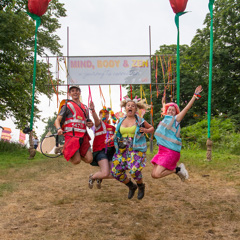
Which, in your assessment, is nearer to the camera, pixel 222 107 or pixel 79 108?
pixel 79 108

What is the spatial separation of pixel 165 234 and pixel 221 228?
892 mm

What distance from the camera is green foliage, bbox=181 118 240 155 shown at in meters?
13.7

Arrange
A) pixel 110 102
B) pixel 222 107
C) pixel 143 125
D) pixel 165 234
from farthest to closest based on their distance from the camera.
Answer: pixel 222 107 < pixel 110 102 < pixel 143 125 < pixel 165 234

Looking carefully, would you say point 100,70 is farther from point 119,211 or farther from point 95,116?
point 119,211

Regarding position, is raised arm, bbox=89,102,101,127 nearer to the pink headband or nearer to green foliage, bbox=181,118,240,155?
the pink headband

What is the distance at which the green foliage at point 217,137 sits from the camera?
1367 cm

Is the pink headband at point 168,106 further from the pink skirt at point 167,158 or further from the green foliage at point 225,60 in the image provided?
the green foliage at point 225,60

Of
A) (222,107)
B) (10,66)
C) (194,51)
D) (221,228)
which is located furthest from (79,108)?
(194,51)

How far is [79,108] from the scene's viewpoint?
612cm

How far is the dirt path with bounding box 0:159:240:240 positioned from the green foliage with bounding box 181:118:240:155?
16.9 feet

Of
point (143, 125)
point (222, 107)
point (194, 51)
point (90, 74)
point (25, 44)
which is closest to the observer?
point (143, 125)

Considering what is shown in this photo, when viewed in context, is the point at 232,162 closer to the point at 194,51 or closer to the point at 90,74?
the point at 90,74

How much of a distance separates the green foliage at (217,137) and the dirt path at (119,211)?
5.15 meters

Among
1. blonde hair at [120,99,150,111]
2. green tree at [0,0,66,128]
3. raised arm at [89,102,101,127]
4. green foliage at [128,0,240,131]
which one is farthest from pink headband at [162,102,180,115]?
green foliage at [128,0,240,131]
